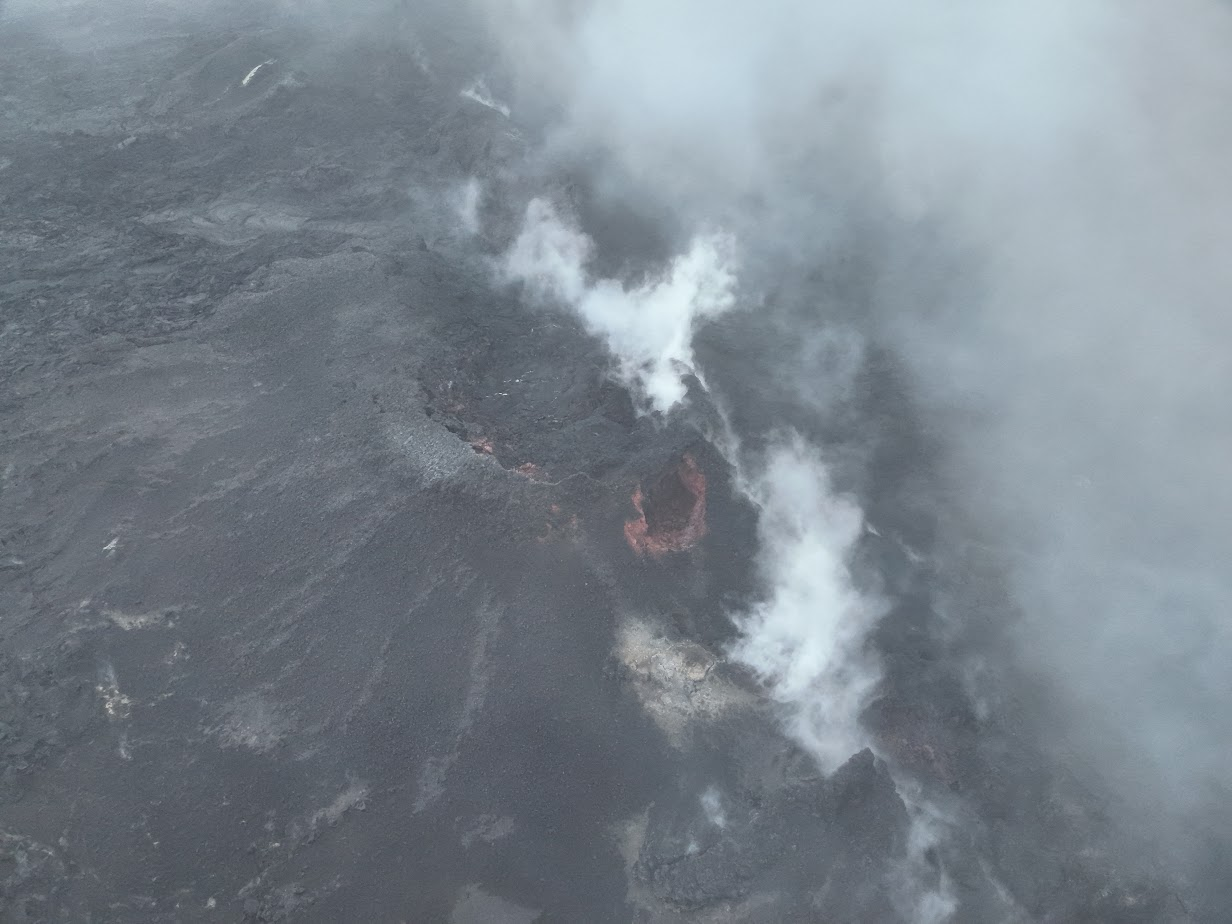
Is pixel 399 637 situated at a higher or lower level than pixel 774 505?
lower

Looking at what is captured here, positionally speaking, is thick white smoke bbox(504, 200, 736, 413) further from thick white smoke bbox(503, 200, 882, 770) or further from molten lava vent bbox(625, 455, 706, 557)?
molten lava vent bbox(625, 455, 706, 557)

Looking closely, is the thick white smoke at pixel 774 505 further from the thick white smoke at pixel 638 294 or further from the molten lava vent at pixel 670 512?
the molten lava vent at pixel 670 512

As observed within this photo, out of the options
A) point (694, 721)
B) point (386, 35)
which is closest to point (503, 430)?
point (694, 721)

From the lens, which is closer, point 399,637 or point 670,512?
point 399,637

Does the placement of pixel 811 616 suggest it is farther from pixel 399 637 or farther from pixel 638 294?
pixel 638 294

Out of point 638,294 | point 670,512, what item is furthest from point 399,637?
point 638,294

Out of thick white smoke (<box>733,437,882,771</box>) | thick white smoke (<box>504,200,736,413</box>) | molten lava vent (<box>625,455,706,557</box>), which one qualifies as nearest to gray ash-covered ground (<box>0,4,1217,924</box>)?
molten lava vent (<box>625,455,706,557</box>)

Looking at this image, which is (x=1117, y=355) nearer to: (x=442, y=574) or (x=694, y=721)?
(x=694, y=721)
